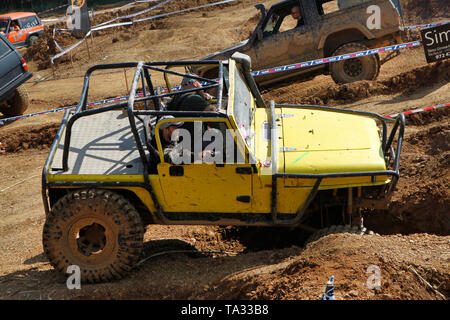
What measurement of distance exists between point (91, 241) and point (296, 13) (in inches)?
263

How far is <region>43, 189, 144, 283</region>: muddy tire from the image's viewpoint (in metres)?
5.41

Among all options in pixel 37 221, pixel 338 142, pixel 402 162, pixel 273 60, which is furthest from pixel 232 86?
pixel 273 60

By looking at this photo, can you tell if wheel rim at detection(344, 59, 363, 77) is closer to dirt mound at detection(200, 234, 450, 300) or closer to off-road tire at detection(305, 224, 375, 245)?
off-road tire at detection(305, 224, 375, 245)

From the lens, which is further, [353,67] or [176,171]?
[353,67]

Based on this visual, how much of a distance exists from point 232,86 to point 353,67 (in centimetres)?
589

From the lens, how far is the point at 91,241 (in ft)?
18.7

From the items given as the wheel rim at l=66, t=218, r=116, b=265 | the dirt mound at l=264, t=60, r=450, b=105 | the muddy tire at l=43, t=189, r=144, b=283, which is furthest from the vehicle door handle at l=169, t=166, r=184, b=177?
the dirt mound at l=264, t=60, r=450, b=105

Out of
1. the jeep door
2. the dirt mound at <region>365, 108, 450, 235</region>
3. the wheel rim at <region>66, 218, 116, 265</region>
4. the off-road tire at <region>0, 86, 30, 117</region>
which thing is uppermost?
the off-road tire at <region>0, 86, 30, 117</region>

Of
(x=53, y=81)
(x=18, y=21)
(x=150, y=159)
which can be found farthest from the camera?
(x=18, y=21)

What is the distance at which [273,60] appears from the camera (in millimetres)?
10672

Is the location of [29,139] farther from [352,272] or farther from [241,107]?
[352,272]

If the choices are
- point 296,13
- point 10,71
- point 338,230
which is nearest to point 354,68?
point 296,13

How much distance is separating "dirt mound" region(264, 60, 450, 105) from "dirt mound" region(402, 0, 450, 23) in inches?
229

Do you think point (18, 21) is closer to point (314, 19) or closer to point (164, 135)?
point (314, 19)
